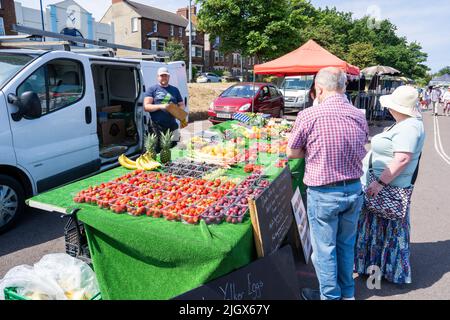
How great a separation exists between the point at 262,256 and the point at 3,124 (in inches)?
139

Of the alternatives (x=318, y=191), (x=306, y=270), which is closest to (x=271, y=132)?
(x=306, y=270)

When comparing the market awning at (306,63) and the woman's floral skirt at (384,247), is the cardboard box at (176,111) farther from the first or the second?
the market awning at (306,63)

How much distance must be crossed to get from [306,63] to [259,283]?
947 centimetres

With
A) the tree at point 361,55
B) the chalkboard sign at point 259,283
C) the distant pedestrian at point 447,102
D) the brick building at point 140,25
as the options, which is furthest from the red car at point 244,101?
the brick building at point 140,25

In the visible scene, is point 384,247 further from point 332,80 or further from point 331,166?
point 332,80

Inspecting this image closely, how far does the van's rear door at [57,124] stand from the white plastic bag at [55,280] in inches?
83.4

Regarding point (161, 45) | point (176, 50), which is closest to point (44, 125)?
point (176, 50)

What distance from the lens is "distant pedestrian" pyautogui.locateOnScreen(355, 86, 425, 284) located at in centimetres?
292

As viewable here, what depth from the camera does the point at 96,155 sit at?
17.9 feet

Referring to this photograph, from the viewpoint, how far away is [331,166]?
2.51 m

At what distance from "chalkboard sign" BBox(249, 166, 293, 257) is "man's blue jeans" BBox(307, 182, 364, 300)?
0.29m

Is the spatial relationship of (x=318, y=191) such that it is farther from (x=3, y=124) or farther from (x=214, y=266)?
(x=3, y=124)

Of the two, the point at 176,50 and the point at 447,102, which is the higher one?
the point at 176,50

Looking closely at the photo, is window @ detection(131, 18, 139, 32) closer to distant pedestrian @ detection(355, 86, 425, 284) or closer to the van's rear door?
the van's rear door
